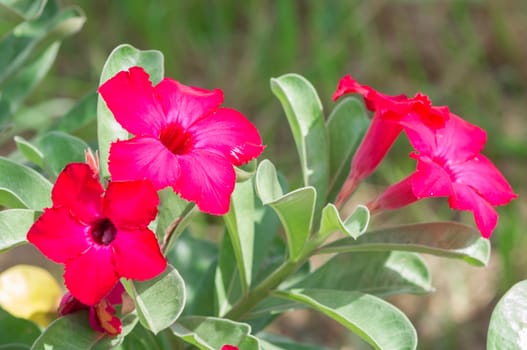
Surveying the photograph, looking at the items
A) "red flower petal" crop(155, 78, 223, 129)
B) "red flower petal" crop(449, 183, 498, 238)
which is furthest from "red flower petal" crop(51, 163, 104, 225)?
"red flower petal" crop(449, 183, 498, 238)

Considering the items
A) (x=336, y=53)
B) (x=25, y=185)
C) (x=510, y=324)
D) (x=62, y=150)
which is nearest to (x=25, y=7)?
(x=62, y=150)

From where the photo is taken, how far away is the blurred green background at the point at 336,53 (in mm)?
2438

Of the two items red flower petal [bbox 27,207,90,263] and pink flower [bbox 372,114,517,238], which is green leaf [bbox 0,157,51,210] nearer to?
red flower petal [bbox 27,207,90,263]

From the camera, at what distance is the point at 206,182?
0.78 metres

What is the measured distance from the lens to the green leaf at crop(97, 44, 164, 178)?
2.89ft

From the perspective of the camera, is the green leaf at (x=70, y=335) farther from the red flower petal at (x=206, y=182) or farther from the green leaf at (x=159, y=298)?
the red flower petal at (x=206, y=182)

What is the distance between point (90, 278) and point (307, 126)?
1.17ft

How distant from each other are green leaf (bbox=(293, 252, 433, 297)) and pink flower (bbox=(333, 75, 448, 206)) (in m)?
0.14

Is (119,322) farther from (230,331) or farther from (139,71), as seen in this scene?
(139,71)

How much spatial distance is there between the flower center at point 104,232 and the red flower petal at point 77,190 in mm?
19

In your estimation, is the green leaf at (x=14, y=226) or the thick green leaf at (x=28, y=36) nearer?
the green leaf at (x=14, y=226)

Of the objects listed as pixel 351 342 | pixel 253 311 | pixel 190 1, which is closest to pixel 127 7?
pixel 190 1

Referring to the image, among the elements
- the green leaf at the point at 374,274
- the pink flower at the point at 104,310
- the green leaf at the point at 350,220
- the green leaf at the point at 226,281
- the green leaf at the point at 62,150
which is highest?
the green leaf at the point at 350,220

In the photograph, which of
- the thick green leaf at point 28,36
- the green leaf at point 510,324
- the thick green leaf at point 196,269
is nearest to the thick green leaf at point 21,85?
the thick green leaf at point 28,36
